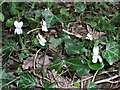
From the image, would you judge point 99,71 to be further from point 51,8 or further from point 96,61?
point 51,8

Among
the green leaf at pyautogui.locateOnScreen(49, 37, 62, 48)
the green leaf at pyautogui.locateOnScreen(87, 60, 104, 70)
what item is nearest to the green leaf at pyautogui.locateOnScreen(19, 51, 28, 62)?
the green leaf at pyautogui.locateOnScreen(49, 37, 62, 48)

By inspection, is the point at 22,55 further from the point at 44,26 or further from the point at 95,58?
the point at 95,58

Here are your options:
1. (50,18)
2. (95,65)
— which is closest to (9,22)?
(50,18)

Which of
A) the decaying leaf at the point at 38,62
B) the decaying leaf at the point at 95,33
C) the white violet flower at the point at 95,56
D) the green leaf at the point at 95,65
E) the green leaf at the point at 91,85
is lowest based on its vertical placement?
the green leaf at the point at 91,85

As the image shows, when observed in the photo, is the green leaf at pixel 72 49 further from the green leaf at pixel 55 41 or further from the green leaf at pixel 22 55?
the green leaf at pixel 22 55

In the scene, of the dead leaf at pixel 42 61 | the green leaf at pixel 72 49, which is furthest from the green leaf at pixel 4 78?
the green leaf at pixel 72 49

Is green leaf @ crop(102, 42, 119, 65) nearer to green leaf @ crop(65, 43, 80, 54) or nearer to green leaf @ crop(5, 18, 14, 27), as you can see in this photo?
green leaf @ crop(65, 43, 80, 54)

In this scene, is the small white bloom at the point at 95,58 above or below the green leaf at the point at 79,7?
below
